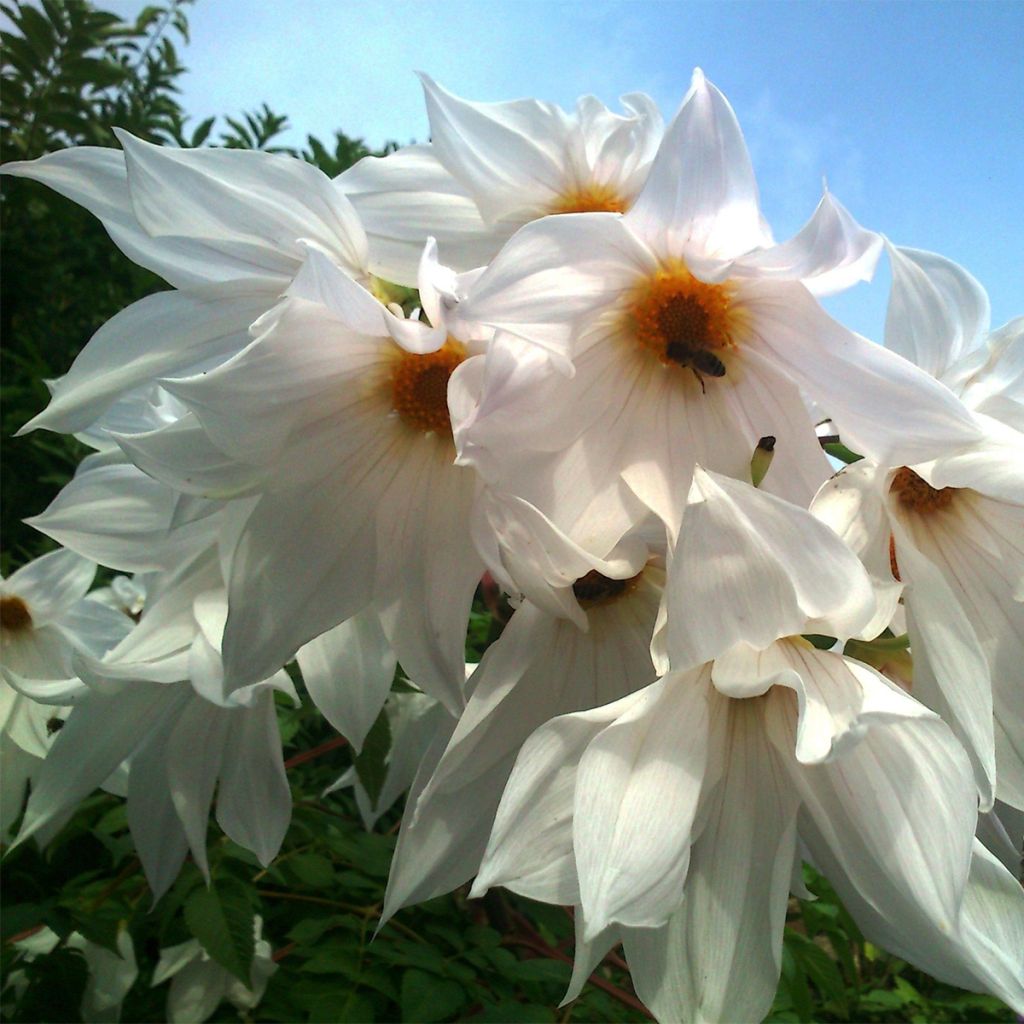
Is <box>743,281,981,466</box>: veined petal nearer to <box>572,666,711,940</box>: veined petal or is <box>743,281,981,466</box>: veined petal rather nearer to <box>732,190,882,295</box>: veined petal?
<box>732,190,882,295</box>: veined petal

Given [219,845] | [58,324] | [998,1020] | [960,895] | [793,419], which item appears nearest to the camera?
[960,895]

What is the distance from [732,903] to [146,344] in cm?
46

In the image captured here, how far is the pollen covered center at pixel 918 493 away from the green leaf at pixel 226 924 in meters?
0.62

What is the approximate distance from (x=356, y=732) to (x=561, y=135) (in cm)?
44

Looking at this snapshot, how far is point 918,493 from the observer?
1.83ft

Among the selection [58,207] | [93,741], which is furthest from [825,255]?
[58,207]

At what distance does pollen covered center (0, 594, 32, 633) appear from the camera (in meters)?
0.99

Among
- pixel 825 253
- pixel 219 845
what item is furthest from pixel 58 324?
pixel 825 253

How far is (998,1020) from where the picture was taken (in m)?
1.41

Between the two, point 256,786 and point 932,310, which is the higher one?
point 932,310

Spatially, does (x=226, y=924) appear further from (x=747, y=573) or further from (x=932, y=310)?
(x=932, y=310)

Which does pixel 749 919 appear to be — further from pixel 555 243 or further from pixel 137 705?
pixel 137 705

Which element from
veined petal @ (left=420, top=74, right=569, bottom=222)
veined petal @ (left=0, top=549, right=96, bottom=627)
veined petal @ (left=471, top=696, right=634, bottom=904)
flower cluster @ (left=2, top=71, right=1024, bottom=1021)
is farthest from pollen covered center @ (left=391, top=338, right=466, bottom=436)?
veined petal @ (left=0, top=549, right=96, bottom=627)

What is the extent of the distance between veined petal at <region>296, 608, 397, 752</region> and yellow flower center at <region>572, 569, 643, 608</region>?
136 mm
